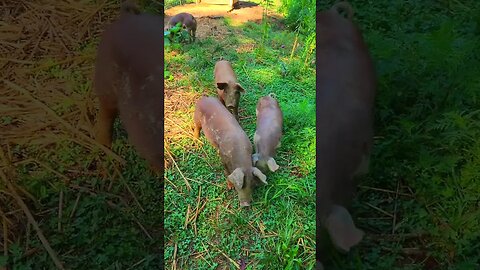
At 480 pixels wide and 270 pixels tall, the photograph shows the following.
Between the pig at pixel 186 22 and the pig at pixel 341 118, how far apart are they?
1.99 feet

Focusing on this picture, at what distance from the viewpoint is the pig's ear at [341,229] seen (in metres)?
2.77

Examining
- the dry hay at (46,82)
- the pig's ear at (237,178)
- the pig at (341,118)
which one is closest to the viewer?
the pig's ear at (237,178)

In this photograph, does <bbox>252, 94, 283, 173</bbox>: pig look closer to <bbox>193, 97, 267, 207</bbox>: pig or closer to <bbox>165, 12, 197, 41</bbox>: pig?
<bbox>193, 97, 267, 207</bbox>: pig

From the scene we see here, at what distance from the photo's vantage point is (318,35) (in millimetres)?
2838

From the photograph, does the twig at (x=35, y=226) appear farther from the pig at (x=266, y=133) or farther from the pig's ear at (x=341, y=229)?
the pig's ear at (x=341, y=229)

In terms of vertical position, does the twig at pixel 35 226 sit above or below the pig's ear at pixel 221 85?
below

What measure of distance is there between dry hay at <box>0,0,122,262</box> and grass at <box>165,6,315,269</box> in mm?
513

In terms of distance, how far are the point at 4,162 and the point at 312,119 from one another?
155 centimetres

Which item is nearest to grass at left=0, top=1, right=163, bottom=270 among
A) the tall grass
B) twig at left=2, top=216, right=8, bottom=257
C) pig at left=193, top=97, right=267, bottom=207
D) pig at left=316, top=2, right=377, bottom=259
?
twig at left=2, top=216, right=8, bottom=257

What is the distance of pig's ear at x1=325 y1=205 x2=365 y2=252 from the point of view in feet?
9.09

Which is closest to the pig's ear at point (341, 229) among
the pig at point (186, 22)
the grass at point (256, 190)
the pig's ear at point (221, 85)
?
the grass at point (256, 190)

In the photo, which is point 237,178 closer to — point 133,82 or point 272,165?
point 272,165

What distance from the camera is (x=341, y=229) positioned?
279cm

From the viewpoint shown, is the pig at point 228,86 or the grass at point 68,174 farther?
the grass at point 68,174
